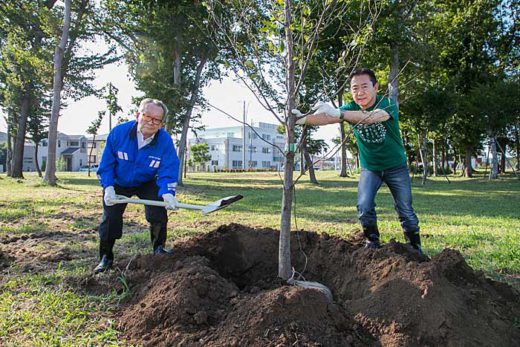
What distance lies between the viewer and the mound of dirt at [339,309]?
1835 millimetres

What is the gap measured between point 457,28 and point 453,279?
81.4 ft

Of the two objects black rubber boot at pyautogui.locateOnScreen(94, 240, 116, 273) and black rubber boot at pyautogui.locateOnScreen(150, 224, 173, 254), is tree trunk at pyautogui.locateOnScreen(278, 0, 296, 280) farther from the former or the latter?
black rubber boot at pyautogui.locateOnScreen(94, 240, 116, 273)

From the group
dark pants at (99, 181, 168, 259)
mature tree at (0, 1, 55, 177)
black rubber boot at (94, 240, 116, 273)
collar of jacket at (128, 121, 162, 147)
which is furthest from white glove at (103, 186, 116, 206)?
mature tree at (0, 1, 55, 177)

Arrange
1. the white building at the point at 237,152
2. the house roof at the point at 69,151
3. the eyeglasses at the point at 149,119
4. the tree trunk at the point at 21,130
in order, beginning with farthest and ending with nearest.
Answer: the white building at the point at 237,152, the house roof at the point at 69,151, the tree trunk at the point at 21,130, the eyeglasses at the point at 149,119

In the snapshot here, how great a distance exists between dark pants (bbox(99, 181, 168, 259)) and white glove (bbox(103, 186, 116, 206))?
129 millimetres

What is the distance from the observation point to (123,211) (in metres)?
3.35

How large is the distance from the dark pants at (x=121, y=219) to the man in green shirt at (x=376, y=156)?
72.1 inches

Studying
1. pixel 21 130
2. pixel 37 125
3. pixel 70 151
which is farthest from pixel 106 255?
pixel 70 151

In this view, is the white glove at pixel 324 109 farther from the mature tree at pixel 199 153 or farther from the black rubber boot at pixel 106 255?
the mature tree at pixel 199 153

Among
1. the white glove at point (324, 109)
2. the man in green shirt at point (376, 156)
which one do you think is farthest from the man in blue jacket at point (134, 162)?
the man in green shirt at point (376, 156)

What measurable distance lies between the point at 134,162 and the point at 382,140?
217 cm

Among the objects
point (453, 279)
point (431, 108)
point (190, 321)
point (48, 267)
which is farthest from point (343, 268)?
point (431, 108)

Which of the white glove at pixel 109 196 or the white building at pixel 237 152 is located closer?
the white glove at pixel 109 196

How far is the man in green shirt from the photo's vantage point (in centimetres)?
330
